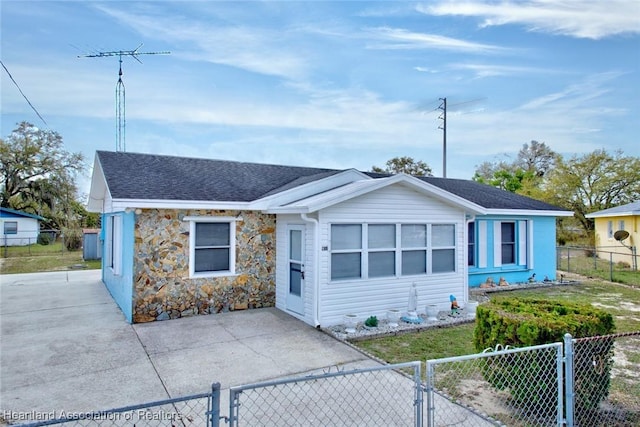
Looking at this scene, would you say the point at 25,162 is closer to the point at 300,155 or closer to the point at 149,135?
→ the point at 149,135

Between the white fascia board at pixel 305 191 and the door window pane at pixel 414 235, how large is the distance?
2383 millimetres

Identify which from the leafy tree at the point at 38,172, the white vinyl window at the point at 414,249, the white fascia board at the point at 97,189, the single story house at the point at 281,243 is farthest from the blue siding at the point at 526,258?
the leafy tree at the point at 38,172

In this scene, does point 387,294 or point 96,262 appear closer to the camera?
point 387,294

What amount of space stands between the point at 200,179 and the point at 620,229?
810 inches

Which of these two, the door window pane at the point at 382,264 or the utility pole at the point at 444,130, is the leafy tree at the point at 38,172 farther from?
the door window pane at the point at 382,264

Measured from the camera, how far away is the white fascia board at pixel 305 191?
8.77m

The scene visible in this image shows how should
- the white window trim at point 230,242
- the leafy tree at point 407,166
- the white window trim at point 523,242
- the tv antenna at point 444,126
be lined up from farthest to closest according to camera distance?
the leafy tree at point 407,166 → the tv antenna at point 444,126 → the white window trim at point 523,242 → the white window trim at point 230,242

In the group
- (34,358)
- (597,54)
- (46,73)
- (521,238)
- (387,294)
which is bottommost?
(34,358)

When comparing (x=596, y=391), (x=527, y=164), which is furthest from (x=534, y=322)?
(x=527, y=164)

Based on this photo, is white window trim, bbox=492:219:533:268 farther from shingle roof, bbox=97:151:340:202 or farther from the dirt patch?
the dirt patch

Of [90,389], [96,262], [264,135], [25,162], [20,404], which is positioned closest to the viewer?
[20,404]

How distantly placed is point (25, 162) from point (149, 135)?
1953 centimetres

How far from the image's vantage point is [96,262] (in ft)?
63.3

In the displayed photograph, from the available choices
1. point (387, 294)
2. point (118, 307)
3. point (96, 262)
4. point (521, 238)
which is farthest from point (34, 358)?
point (96, 262)
